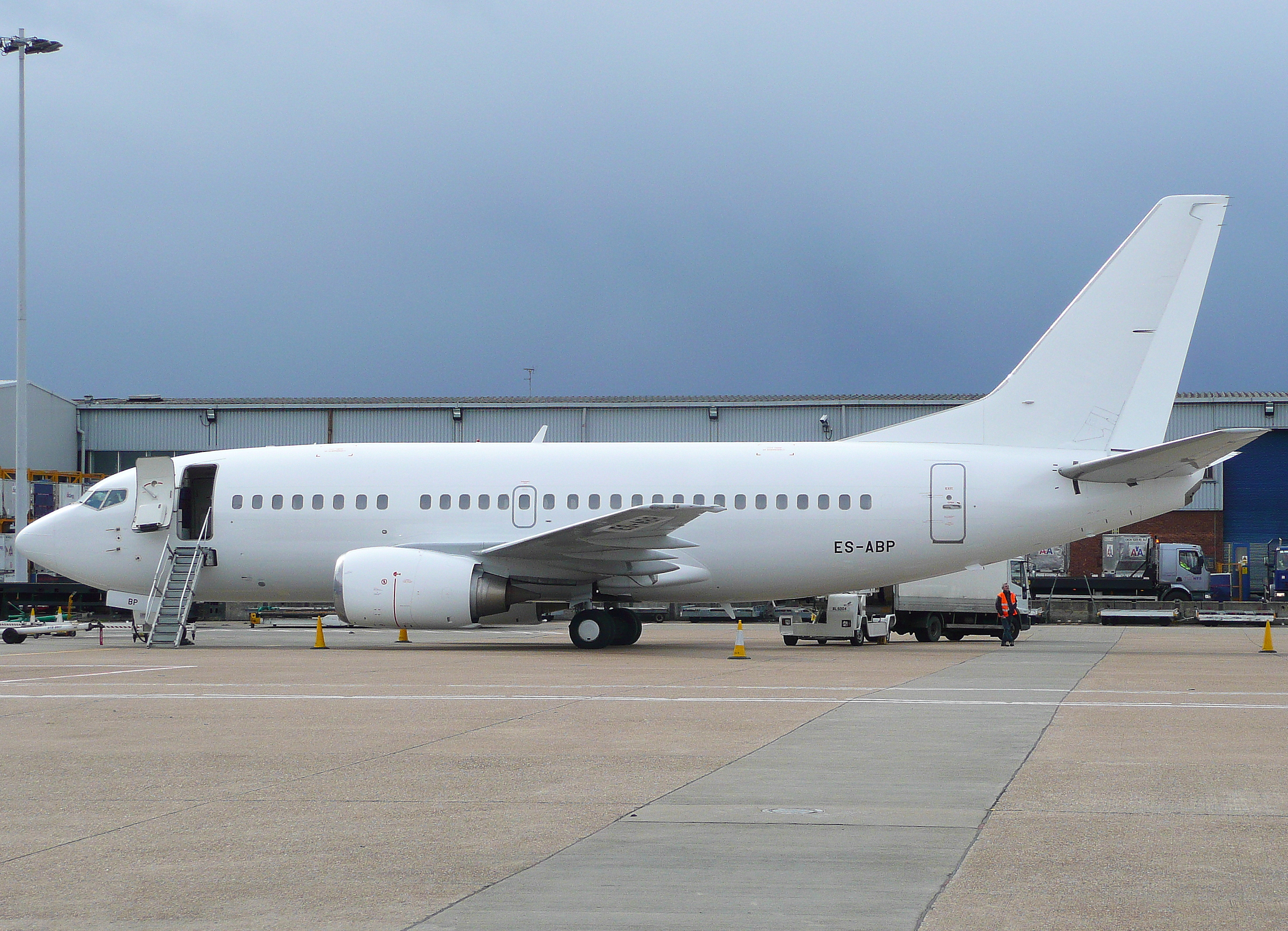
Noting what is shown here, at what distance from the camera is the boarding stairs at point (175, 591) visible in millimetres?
23766

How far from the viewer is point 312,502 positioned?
24.0 metres

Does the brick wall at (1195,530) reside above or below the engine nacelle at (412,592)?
above

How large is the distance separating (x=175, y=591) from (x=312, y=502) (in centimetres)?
313

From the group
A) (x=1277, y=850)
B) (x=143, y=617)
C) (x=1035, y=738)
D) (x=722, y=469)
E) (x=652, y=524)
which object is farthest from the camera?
(x=143, y=617)

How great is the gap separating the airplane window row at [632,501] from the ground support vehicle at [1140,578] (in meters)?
24.2

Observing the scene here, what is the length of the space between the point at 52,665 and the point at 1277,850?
17532 mm

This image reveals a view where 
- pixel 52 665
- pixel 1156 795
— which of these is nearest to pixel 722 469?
pixel 52 665

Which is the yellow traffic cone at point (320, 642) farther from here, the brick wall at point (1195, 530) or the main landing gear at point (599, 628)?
the brick wall at point (1195, 530)

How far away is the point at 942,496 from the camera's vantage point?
22.7 m

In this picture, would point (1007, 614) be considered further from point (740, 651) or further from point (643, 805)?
point (643, 805)

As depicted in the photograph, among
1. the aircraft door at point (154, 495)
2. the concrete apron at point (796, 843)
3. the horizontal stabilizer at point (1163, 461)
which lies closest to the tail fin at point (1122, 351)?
the horizontal stabilizer at point (1163, 461)

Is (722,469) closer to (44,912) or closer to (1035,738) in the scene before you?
(1035,738)

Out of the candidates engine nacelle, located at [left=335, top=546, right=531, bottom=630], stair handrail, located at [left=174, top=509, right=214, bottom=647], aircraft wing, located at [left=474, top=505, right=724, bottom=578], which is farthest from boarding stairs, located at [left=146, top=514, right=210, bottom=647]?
aircraft wing, located at [left=474, top=505, right=724, bottom=578]

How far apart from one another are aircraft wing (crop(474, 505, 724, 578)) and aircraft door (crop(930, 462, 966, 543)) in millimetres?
4059
